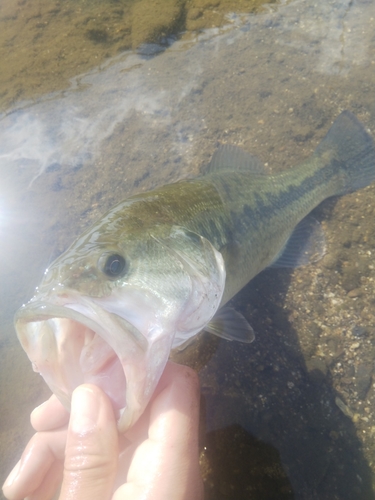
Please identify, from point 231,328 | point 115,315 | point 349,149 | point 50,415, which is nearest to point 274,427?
point 231,328

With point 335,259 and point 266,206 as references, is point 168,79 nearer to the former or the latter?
point 266,206

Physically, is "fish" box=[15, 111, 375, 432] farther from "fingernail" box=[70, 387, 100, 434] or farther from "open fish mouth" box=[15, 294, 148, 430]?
"fingernail" box=[70, 387, 100, 434]

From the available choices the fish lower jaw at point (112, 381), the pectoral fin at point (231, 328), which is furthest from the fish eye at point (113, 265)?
the pectoral fin at point (231, 328)

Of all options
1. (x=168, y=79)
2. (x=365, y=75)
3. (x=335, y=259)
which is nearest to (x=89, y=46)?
(x=168, y=79)

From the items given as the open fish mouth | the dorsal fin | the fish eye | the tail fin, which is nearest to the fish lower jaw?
the open fish mouth

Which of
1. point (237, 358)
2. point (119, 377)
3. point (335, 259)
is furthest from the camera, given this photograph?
point (335, 259)

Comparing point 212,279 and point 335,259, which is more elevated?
point 212,279

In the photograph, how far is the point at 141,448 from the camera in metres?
1.64

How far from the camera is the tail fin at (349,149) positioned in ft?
10.8

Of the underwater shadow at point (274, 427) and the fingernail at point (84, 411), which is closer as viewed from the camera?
the fingernail at point (84, 411)

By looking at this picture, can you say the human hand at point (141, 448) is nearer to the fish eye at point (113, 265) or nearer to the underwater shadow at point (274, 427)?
the fish eye at point (113, 265)

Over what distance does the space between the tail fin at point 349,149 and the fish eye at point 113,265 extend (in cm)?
244

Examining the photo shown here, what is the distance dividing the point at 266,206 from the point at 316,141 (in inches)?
51.5

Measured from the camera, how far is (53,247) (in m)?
3.49
